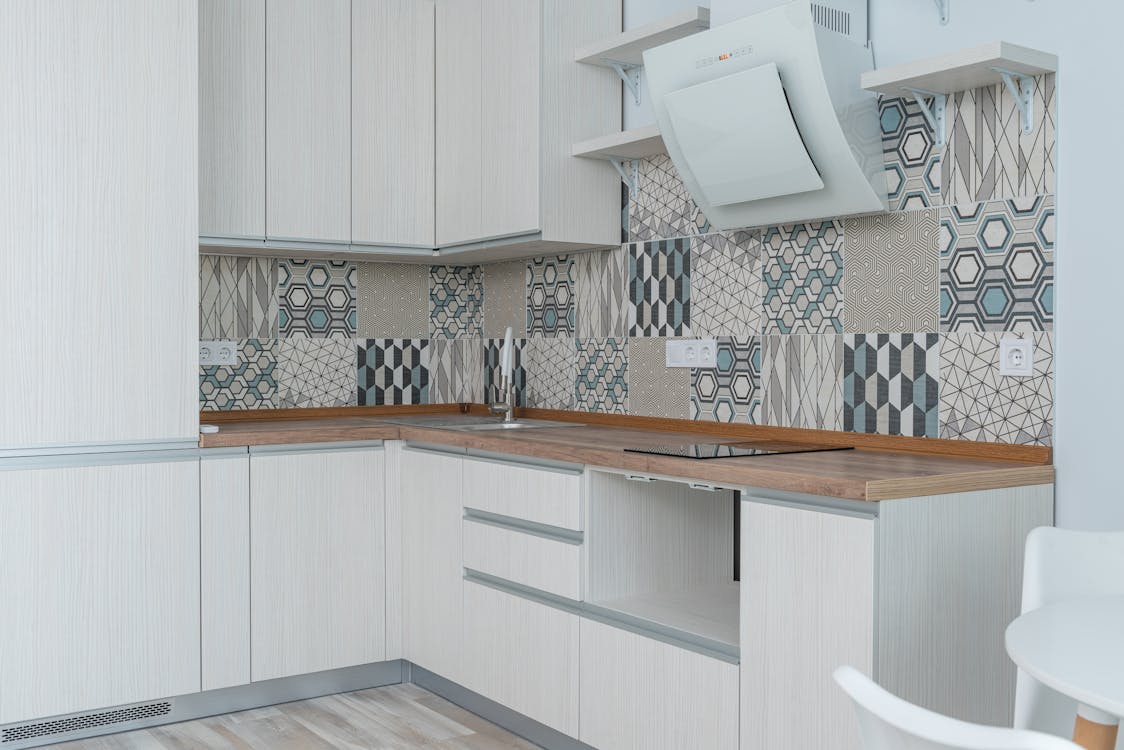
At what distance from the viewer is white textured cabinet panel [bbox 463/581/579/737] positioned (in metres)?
2.92

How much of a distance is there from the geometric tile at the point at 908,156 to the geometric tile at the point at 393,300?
6.98 feet

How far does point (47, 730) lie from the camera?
311 centimetres

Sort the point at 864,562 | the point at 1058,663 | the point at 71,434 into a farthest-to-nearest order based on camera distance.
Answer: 1. the point at 71,434
2. the point at 864,562
3. the point at 1058,663

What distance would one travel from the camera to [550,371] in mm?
4059

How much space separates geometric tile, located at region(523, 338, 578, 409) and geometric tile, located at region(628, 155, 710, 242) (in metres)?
0.55

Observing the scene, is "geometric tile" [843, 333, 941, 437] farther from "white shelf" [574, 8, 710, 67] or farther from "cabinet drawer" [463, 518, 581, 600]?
"white shelf" [574, 8, 710, 67]

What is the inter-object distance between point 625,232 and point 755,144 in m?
0.96

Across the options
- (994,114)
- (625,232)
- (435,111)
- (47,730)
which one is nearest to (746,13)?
(994,114)

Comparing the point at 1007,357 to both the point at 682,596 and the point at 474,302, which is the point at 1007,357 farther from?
the point at 474,302

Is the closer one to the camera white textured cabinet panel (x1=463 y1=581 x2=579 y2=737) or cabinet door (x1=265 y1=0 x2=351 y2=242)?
white textured cabinet panel (x1=463 y1=581 x2=579 y2=737)

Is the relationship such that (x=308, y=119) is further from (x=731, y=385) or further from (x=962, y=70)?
(x=962, y=70)

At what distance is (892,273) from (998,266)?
30cm

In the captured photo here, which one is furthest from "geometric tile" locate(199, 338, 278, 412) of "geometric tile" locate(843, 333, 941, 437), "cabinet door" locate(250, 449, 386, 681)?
"geometric tile" locate(843, 333, 941, 437)

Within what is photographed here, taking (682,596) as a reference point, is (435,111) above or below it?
above
